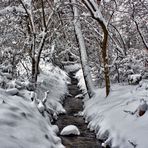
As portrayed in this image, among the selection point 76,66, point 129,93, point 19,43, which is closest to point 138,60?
point 129,93

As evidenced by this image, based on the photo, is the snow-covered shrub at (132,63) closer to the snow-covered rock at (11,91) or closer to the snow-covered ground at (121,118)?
the snow-covered ground at (121,118)

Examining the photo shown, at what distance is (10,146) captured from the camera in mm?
6008

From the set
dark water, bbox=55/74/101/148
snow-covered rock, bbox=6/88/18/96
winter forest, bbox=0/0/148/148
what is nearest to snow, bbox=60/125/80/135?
winter forest, bbox=0/0/148/148

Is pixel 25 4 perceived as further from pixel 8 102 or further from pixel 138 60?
pixel 8 102

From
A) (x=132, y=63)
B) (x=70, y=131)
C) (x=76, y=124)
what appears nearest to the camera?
(x=70, y=131)

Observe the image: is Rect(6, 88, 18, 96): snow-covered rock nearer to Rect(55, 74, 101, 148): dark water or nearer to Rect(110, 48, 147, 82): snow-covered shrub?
Rect(55, 74, 101, 148): dark water

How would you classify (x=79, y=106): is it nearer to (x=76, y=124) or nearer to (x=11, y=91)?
(x=76, y=124)

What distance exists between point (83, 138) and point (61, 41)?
46.0 ft

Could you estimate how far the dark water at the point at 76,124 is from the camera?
9.79 metres

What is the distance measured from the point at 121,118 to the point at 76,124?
3.28m

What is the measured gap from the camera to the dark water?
979 centimetres

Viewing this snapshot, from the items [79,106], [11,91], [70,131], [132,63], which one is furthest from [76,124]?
[132,63]

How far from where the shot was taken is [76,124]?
12.7 meters

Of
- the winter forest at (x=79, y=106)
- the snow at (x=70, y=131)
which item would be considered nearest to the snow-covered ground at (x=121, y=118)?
the winter forest at (x=79, y=106)
